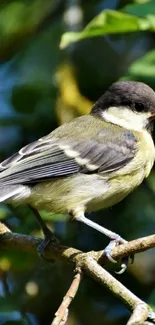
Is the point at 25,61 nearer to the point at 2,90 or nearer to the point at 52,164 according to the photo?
the point at 2,90

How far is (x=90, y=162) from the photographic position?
2.47 m

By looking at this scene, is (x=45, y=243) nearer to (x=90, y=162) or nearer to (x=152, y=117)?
(x=90, y=162)

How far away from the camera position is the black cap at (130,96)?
8.53 ft

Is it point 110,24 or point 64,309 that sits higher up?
point 110,24

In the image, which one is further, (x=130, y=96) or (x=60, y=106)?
(x=60, y=106)

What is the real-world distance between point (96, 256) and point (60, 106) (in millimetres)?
993

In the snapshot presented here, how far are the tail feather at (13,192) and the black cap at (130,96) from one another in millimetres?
565

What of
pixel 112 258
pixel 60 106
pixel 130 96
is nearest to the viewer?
pixel 112 258

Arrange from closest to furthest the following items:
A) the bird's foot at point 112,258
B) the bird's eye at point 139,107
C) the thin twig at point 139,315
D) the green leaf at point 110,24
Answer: the thin twig at point 139,315, the bird's foot at point 112,258, the green leaf at point 110,24, the bird's eye at point 139,107

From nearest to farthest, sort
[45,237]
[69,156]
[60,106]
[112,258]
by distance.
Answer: [112,258] < [45,237] < [69,156] < [60,106]

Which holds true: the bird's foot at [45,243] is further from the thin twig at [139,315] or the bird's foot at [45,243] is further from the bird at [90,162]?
the thin twig at [139,315]

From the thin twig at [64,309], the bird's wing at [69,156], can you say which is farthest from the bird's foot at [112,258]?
the bird's wing at [69,156]

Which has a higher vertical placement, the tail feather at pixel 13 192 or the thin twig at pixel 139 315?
the tail feather at pixel 13 192

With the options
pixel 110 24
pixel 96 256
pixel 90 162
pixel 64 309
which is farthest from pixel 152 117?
pixel 64 309
